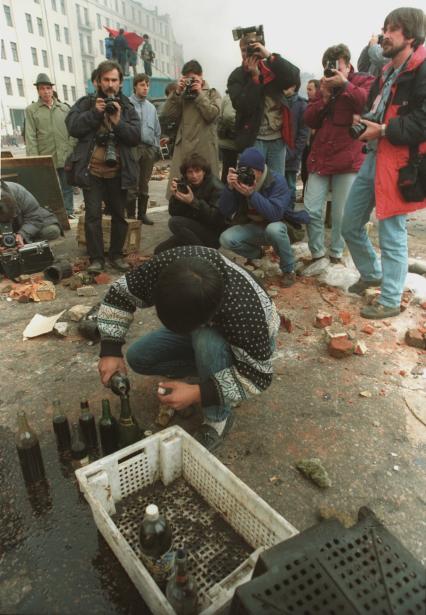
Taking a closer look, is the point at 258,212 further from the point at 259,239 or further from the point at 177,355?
the point at 177,355

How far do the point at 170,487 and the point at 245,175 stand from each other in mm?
2780

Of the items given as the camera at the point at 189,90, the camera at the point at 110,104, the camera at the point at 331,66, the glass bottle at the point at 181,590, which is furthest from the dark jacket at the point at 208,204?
the glass bottle at the point at 181,590

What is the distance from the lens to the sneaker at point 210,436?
2266 millimetres

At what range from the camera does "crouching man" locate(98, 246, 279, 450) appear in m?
1.62

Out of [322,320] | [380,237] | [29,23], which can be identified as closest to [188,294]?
[322,320]

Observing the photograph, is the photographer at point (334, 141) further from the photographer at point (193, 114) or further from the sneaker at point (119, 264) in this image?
the sneaker at point (119, 264)

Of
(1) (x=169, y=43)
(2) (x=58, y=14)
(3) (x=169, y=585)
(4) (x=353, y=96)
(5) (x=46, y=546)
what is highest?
(2) (x=58, y=14)

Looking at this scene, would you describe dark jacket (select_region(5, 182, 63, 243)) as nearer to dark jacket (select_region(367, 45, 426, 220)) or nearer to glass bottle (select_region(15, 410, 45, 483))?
glass bottle (select_region(15, 410, 45, 483))

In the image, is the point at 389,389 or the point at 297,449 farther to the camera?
the point at 389,389

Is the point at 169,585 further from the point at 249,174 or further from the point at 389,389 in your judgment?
the point at 249,174

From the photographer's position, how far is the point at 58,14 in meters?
31.3

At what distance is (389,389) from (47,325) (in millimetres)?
2773

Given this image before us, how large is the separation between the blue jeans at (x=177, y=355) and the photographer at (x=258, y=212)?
77.6 inches

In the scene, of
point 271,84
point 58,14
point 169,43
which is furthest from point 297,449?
point 58,14
